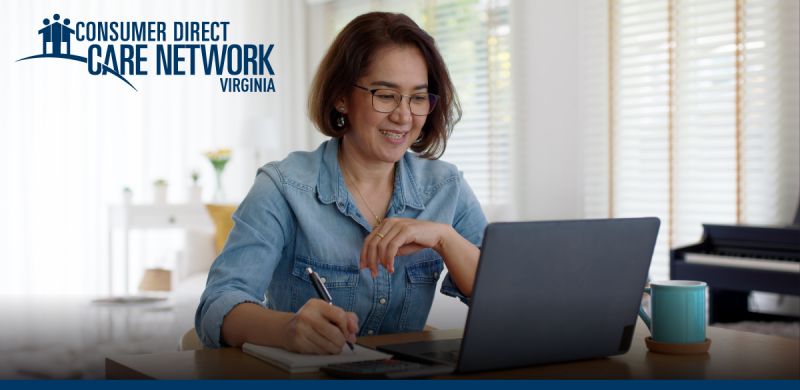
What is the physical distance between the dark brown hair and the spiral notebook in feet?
2.05

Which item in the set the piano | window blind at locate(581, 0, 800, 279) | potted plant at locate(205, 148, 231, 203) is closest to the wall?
window blind at locate(581, 0, 800, 279)

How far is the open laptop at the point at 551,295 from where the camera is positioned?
3.48 feet

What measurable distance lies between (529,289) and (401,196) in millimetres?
658

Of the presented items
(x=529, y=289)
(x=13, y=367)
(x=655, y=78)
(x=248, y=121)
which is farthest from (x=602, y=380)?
(x=248, y=121)

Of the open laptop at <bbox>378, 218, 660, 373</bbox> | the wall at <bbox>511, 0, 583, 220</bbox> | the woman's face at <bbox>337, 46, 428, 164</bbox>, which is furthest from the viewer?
the wall at <bbox>511, 0, 583, 220</bbox>

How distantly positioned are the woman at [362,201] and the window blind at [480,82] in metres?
3.61

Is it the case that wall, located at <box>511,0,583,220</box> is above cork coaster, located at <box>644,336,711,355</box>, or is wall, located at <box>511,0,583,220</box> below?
above

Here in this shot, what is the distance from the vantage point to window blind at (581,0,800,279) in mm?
4129

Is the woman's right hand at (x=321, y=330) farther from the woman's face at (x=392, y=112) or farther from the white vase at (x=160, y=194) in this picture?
the white vase at (x=160, y=194)

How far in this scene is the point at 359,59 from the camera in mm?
1687

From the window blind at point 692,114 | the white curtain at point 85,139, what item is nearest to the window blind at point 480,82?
the window blind at point 692,114

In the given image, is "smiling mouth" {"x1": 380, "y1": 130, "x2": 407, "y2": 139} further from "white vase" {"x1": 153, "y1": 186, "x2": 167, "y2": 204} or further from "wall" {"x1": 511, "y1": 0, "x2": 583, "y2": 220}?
"white vase" {"x1": 153, "y1": 186, "x2": 167, "y2": 204}

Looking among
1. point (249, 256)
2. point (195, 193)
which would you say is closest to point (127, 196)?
point (195, 193)

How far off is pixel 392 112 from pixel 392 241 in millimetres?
374
